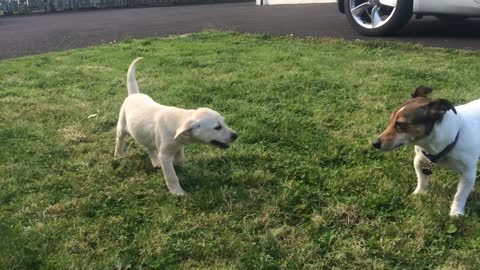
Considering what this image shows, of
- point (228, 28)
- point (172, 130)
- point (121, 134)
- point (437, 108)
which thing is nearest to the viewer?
point (437, 108)

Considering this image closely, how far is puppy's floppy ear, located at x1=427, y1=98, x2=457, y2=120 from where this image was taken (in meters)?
2.94

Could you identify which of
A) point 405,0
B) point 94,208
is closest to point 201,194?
point 94,208

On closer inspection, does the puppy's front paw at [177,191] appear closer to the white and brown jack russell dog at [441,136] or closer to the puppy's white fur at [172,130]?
the puppy's white fur at [172,130]

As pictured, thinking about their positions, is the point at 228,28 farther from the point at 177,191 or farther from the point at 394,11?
the point at 177,191

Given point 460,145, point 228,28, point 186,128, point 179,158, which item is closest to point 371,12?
point 228,28

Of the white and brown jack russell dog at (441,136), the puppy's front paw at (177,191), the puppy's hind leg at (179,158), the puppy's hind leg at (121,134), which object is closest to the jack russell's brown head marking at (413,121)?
the white and brown jack russell dog at (441,136)

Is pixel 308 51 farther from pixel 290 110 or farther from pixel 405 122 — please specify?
pixel 405 122

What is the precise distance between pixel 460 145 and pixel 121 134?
2.49 metres

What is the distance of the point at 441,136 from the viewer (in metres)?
3.02

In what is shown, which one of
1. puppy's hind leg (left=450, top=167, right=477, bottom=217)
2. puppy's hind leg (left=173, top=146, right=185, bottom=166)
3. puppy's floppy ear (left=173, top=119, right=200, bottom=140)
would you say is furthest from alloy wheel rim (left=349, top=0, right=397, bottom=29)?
puppy's floppy ear (left=173, top=119, right=200, bottom=140)

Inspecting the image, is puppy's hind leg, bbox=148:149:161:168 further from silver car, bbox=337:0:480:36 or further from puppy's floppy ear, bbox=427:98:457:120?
silver car, bbox=337:0:480:36

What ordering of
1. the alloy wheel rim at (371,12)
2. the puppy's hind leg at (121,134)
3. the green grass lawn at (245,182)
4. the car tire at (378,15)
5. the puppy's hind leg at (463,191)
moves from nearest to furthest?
1. the green grass lawn at (245,182)
2. the puppy's hind leg at (463,191)
3. the puppy's hind leg at (121,134)
4. the car tire at (378,15)
5. the alloy wheel rim at (371,12)

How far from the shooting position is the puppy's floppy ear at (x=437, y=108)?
2.94 metres

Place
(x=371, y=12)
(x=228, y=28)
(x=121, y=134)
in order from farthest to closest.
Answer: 1. (x=228, y=28)
2. (x=371, y=12)
3. (x=121, y=134)
